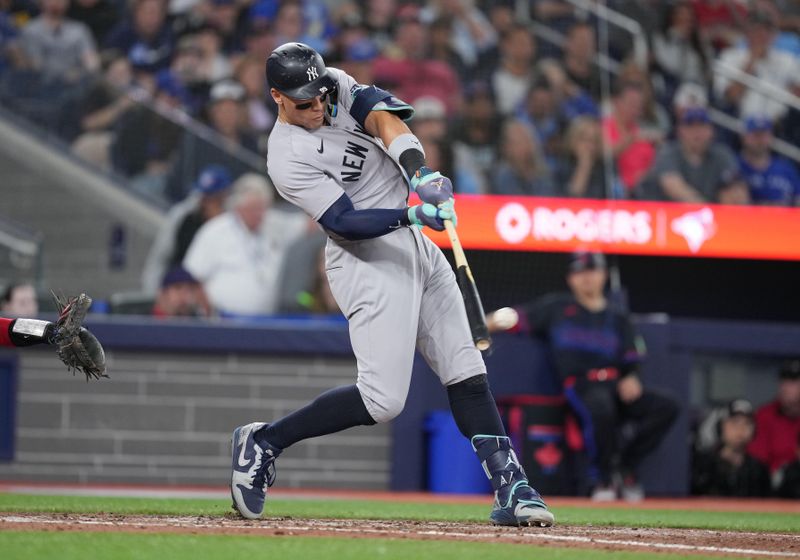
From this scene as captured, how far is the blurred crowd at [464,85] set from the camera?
10.1 metres

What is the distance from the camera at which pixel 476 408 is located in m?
4.77

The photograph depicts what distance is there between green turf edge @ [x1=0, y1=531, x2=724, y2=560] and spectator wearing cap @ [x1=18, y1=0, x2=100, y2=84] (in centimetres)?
660

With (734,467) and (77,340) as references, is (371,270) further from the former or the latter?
(734,467)

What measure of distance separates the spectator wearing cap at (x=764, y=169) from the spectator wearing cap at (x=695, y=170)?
0.49 feet

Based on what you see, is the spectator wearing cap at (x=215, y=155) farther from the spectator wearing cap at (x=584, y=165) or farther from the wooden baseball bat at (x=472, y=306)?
the wooden baseball bat at (x=472, y=306)

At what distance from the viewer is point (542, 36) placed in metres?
11.9

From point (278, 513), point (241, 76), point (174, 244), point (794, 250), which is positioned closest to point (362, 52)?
point (241, 76)

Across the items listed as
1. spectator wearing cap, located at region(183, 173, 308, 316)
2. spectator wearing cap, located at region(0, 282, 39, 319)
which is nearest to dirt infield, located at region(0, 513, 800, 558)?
spectator wearing cap, located at region(0, 282, 39, 319)

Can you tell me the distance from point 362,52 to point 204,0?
61.8 inches

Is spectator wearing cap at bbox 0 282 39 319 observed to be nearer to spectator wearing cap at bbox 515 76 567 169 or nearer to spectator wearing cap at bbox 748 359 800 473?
spectator wearing cap at bbox 515 76 567 169

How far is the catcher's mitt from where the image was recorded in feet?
16.7

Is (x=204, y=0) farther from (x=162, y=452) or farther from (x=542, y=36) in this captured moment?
(x=162, y=452)

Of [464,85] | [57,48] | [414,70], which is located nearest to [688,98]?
[464,85]

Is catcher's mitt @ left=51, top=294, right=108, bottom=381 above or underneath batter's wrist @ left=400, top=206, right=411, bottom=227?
underneath
